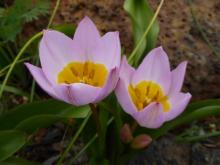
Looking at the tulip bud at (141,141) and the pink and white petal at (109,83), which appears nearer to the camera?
the pink and white petal at (109,83)

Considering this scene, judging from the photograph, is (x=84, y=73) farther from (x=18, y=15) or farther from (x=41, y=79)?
(x=18, y=15)

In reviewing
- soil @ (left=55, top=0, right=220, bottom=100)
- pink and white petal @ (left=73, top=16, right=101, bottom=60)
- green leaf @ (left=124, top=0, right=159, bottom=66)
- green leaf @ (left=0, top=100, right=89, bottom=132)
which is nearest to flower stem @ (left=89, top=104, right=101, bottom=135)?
green leaf @ (left=0, top=100, right=89, bottom=132)

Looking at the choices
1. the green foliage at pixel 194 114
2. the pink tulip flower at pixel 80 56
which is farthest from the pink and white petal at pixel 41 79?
the green foliage at pixel 194 114

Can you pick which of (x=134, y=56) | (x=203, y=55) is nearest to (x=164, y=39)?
(x=203, y=55)

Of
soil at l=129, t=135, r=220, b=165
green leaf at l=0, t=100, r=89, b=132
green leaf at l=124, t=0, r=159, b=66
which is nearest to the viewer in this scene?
green leaf at l=0, t=100, r=89, b=132

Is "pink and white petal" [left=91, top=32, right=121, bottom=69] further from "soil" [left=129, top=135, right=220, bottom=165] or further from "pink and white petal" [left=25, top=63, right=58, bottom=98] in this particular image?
"soil" [left=129, top=135, right=220, bottom=165]

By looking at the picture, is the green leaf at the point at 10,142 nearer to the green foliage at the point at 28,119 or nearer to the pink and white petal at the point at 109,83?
the green foliage at the point at 28,119
